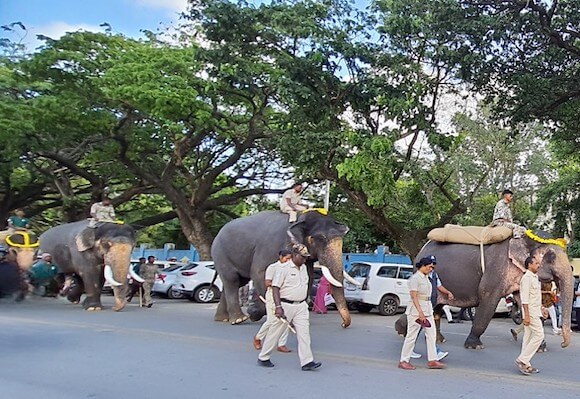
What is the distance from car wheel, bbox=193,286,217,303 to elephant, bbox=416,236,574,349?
31.7 feet

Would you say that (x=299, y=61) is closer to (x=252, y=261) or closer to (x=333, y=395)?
(x=252, y=261)

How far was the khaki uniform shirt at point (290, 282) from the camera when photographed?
7.79 meters

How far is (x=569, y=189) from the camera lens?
66.6ft

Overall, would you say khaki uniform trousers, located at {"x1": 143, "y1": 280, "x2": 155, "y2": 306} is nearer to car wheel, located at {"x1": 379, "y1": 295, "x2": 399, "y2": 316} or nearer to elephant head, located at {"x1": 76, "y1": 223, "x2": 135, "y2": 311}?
elephant head, located at {"x1": 76, "y1": 223, "x2": 135, "y2": 311}

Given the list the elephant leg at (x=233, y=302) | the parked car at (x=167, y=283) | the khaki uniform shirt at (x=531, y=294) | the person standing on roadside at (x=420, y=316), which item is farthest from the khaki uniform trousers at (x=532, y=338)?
the parked car at (x=167, y=283)

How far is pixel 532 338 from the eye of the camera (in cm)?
789

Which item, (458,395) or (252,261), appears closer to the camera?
(458,395)

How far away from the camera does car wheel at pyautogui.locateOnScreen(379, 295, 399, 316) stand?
55.8 feet

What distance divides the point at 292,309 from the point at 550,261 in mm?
4797

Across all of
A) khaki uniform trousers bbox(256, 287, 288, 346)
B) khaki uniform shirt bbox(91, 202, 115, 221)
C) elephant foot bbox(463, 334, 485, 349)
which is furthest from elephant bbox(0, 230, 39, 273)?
elephant foot bbox(463, 334, 485, 349)

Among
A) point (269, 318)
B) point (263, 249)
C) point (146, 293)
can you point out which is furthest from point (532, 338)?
point (146, 293)

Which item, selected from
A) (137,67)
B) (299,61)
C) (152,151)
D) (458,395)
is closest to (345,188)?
(299,61)

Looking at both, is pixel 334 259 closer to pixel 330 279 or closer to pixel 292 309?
pixel 330 279

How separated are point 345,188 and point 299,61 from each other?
3908 mm
